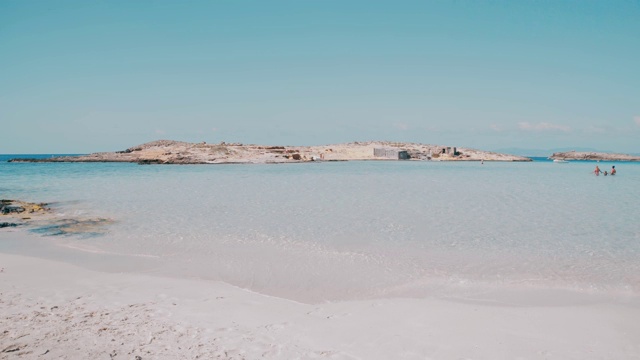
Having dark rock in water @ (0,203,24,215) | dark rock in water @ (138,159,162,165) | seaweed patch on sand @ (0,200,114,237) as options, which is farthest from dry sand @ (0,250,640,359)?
dark rock in water @ (138,159,162,165)

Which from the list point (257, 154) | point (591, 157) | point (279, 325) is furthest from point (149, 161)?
point (591, 157)

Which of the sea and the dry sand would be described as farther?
the sea

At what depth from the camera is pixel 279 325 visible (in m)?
5.14

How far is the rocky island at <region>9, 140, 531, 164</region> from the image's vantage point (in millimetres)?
58844

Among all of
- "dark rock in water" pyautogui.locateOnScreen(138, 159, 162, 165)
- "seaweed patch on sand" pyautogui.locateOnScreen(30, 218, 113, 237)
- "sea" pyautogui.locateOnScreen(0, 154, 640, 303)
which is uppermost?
"dark rock in water" pyautogui.locateOnScreen(138, 159, 162, 165)

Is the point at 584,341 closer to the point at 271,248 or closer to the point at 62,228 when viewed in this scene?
the point at 271,248

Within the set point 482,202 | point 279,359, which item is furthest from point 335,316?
point 482,202

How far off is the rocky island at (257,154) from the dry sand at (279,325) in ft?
172

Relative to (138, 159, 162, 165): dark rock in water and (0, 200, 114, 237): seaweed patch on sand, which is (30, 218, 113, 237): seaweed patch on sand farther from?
(138, 159, 162, 165): dark rock in water

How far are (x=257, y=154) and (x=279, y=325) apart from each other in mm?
57226

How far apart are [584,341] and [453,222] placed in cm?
839

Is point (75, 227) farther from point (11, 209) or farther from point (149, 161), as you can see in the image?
point (149, 161)

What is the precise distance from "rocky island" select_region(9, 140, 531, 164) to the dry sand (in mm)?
52567

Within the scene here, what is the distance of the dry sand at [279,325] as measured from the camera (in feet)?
14.4
